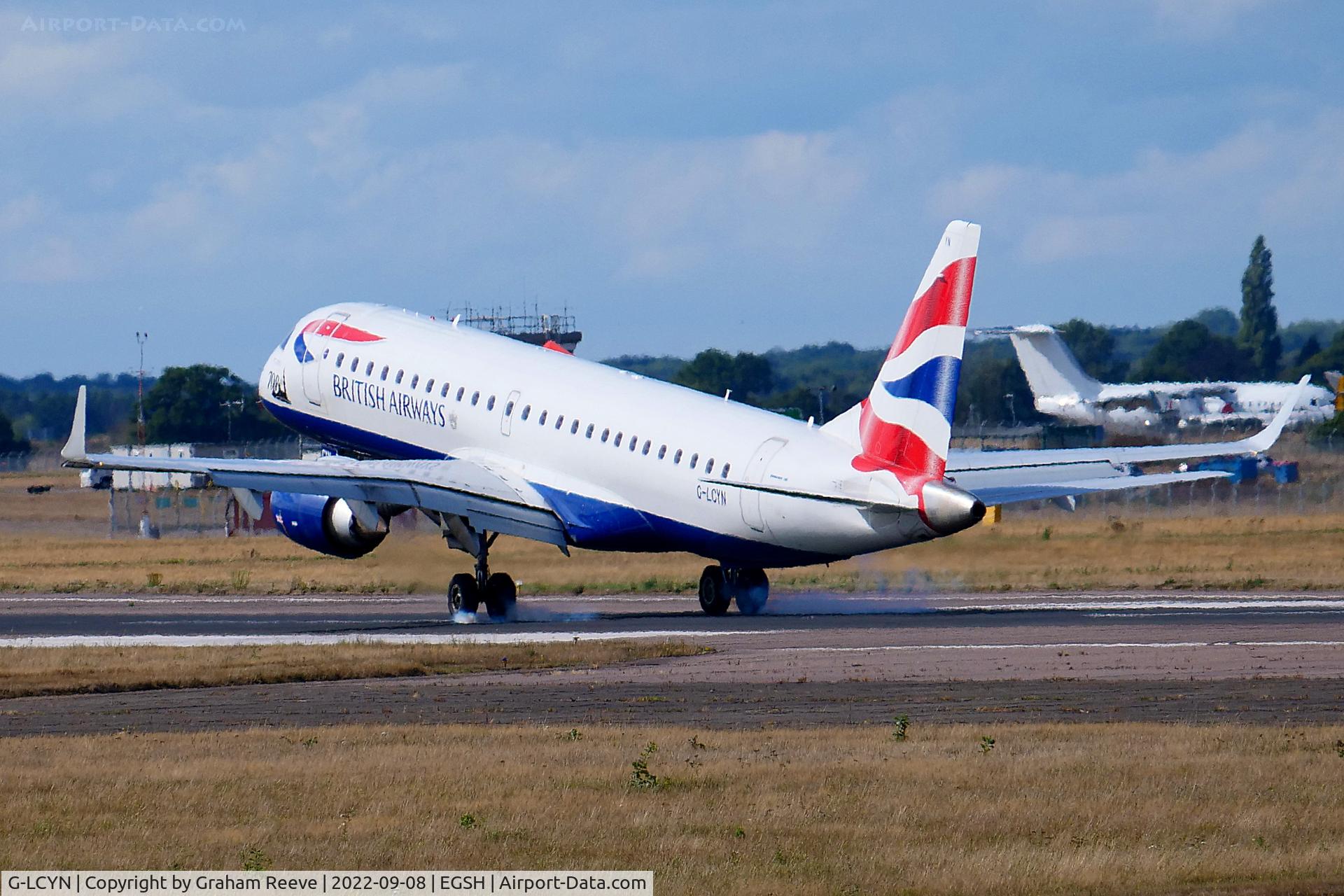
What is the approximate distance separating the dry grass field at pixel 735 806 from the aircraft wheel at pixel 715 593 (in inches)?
863

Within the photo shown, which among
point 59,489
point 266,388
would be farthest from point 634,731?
point 59,489

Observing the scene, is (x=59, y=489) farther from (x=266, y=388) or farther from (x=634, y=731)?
(x=634, y=731)

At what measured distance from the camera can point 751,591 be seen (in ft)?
154

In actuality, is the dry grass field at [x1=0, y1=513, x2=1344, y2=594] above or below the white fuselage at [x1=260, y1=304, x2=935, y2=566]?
below

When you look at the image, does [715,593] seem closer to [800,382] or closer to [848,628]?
[848,628]

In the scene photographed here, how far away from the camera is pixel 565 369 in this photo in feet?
162

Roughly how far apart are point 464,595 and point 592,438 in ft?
16.0

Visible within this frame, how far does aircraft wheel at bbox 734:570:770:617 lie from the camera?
154 ft

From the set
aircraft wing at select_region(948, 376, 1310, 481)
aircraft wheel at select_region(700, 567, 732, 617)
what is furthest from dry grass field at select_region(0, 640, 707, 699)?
aircraft wing at select_region(948, 376, 1310, 481)

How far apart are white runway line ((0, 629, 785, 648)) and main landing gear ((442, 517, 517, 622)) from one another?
3935mm

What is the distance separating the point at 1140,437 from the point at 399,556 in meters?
74.3

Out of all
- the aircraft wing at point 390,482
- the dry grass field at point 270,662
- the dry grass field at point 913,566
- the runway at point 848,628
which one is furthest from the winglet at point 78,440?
the dry grass field at point 913,566

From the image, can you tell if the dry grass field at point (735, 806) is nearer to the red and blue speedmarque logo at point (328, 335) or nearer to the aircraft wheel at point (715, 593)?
the aircraft wheel at point (715, 593)

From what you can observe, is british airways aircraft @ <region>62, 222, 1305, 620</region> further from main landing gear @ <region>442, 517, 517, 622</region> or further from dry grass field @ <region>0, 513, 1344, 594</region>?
dry grass field @ <region>0, 513, 1344, 594</region>
